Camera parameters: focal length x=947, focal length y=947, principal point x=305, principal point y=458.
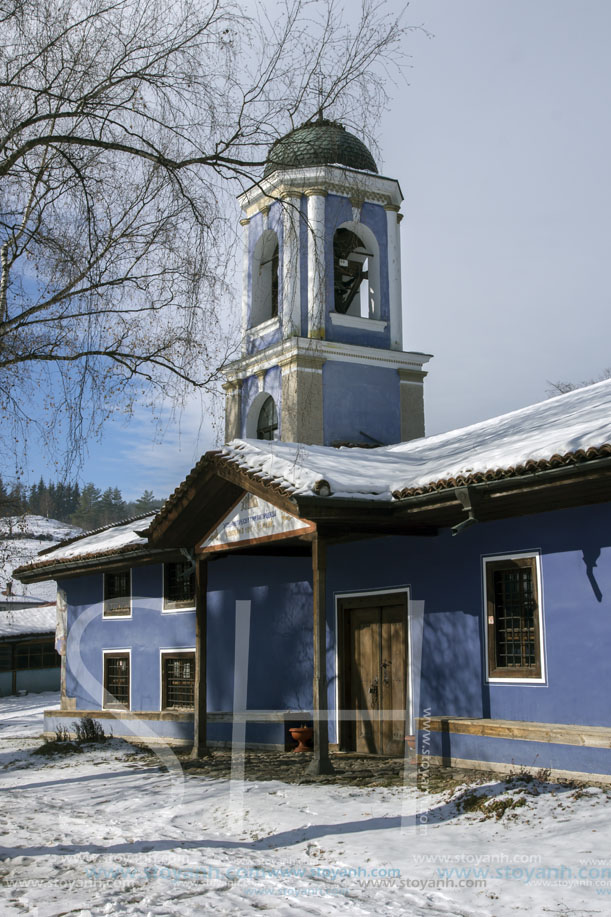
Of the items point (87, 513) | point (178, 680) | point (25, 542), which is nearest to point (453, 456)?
point (178, 680)

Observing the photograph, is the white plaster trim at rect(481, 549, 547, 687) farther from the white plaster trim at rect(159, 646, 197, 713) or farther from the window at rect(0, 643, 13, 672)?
the window at rect(0, 643, 13, 672)

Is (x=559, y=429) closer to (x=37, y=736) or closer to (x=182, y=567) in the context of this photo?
(x=182, y=567)

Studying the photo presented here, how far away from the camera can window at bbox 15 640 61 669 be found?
3784cm

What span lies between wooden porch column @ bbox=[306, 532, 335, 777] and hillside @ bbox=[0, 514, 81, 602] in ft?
11.9

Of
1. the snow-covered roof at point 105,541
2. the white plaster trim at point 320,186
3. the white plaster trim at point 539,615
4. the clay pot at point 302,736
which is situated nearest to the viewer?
the white plaster trim at point 539,615

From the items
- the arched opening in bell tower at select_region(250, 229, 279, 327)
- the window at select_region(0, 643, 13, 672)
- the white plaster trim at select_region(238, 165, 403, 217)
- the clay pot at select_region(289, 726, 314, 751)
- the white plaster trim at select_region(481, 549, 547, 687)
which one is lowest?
the clay pot at select_region(289, 726, 314, 751)

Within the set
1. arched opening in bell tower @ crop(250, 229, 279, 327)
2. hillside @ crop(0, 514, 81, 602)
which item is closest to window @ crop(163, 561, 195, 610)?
hillside @ crop(0, 514, 81, 602)

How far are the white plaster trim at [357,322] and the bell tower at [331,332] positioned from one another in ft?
0.07

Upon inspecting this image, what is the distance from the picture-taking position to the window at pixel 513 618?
34.7ft

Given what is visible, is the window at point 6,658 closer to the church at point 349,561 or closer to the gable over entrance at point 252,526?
the church at point 349,561

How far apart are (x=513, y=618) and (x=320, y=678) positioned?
2.33 m

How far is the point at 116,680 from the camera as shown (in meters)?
19.2

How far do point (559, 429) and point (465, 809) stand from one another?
430cm

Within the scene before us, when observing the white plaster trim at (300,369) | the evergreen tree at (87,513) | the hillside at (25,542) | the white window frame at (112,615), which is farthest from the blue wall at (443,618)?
the evergreen tree at (87,513)
